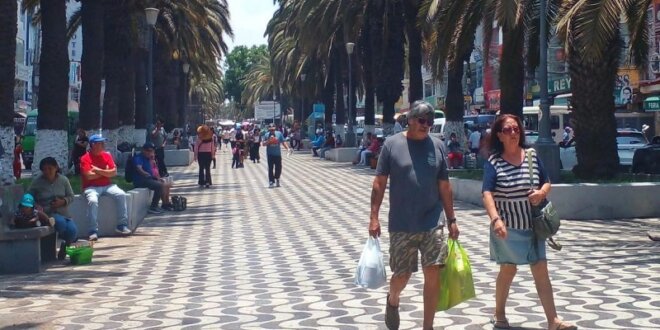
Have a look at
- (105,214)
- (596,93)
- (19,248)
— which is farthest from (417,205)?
(596,93)

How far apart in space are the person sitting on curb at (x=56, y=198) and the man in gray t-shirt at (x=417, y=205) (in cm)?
623

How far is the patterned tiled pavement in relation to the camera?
859 centimetres

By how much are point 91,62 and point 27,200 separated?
13.5m

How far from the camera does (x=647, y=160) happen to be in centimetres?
2488

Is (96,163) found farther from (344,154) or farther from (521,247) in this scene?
(344,154)

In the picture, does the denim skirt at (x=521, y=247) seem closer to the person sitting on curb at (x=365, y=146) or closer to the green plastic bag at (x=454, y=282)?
the green plastic bag at (x=454, y=282)

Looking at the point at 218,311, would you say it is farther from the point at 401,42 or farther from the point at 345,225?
the point at 401,42

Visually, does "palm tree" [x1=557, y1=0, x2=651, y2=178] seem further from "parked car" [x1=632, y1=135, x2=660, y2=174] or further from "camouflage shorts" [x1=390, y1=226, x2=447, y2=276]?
"camouflage shorts" [x1=390, y1=226, x2=447, y2=276]

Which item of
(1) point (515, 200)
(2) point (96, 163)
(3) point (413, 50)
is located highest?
(3) point (413, 50)

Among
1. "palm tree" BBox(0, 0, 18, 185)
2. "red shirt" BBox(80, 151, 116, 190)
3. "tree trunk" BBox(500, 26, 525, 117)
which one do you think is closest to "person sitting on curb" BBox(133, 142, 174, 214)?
"red shirt" BBox(80, 151, 116, 190)

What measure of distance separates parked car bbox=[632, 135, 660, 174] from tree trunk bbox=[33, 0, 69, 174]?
1331 centimetres

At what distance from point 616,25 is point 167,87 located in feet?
122

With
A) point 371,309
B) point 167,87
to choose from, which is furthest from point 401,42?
point 371,309

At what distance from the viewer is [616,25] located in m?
15.2
